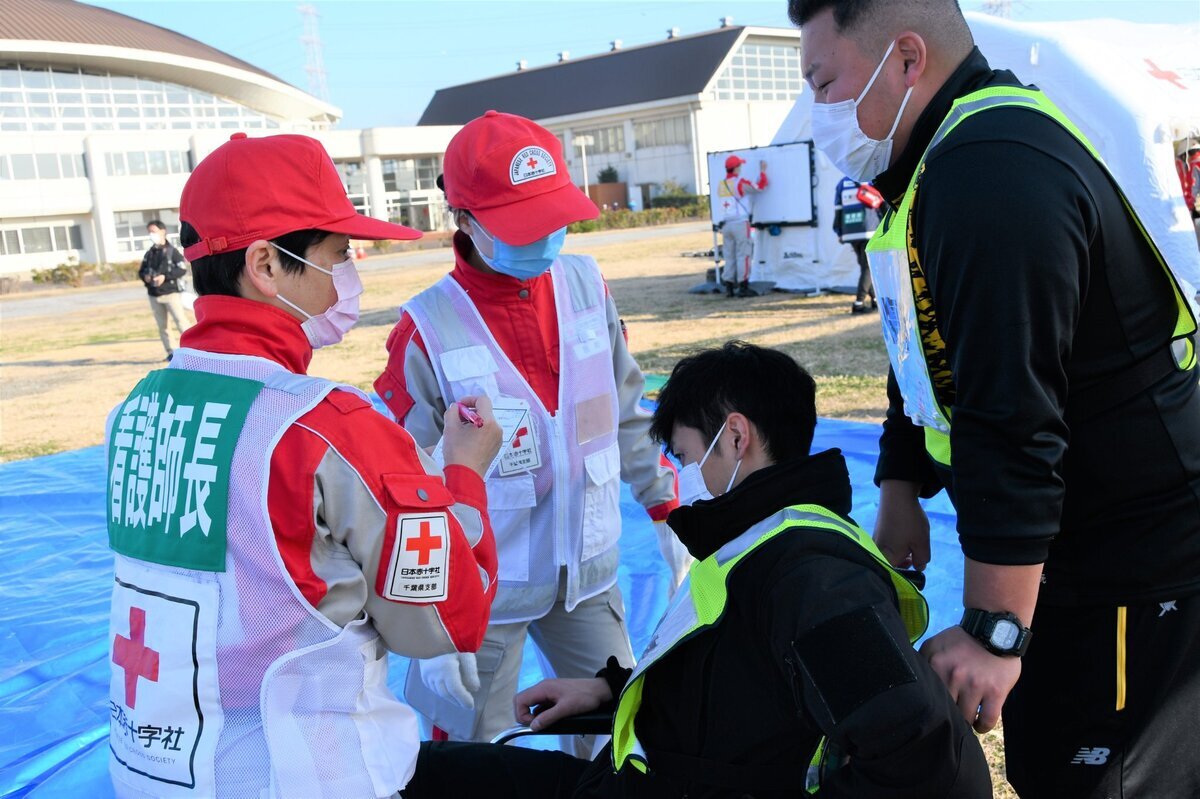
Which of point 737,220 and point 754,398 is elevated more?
point 737,220

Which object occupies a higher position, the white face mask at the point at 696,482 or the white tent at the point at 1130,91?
the white tent at the point at 1130,91

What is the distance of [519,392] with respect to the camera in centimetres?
250

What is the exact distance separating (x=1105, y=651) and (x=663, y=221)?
41953 millimetres

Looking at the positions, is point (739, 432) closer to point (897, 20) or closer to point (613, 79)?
point (897, 20)

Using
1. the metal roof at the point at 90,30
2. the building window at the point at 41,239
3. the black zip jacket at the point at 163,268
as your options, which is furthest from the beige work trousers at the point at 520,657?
the metal roof at the point at 90,30

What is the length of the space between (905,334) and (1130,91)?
28.7 feet

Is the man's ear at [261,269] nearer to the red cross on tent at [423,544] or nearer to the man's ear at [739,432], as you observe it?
the red cross on tent at [423,544]

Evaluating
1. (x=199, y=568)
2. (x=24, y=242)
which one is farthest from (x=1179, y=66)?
(x=24, y=242)

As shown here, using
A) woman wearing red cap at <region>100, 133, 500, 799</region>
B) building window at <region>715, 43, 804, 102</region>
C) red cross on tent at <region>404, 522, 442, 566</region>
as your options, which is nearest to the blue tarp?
woman wearing red cap at <region>100, 133, 500, 799</region>

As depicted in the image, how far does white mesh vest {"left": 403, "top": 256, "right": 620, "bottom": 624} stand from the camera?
8.08ft

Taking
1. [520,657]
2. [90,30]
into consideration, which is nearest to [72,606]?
[520,657]

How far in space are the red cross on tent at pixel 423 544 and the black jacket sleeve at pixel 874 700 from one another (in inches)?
22.6

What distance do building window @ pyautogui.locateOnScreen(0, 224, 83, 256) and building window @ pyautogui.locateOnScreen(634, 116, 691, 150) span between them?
29.9 m

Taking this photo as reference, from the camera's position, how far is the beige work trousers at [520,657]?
98.0 inches
